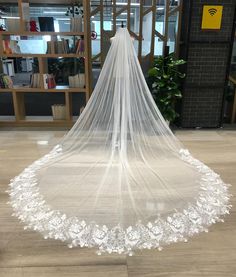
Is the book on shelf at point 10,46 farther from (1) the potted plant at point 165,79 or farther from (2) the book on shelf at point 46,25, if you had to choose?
Result: (1) the potted plant at point 165,79

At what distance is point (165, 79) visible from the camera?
385 cm

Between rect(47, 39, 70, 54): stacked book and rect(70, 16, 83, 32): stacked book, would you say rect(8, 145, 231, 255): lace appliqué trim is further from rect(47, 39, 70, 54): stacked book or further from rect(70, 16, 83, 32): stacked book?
rect(70, 16, 83, 32): stacked book

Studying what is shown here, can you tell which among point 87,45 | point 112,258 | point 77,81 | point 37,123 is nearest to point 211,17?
point 87,45

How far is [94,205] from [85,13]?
2839mm

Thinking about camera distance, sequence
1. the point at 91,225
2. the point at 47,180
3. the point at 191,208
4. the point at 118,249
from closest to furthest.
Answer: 1. the point at 118,249
2. the point at 91,225
3. the point at 191,208
4. the point at 47,180

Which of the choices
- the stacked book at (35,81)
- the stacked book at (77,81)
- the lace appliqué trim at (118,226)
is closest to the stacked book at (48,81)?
the stacked book at (35,81)

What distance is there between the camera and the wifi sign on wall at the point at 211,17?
369 centimetres

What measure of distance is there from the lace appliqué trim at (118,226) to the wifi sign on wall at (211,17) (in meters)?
2.47

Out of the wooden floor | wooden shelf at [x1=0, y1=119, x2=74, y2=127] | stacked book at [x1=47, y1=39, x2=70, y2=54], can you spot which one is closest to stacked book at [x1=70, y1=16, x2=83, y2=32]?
stacked book at [x1=47, y1=39, x2=70, y2=54]

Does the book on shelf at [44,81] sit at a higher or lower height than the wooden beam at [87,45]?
lower

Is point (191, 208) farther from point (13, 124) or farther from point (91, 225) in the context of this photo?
point (13, 124)

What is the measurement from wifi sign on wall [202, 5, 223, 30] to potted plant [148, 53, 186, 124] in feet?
1.99

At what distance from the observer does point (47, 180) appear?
2516 mm

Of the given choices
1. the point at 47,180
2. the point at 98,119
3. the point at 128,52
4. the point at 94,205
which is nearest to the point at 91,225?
the point at 94,205
